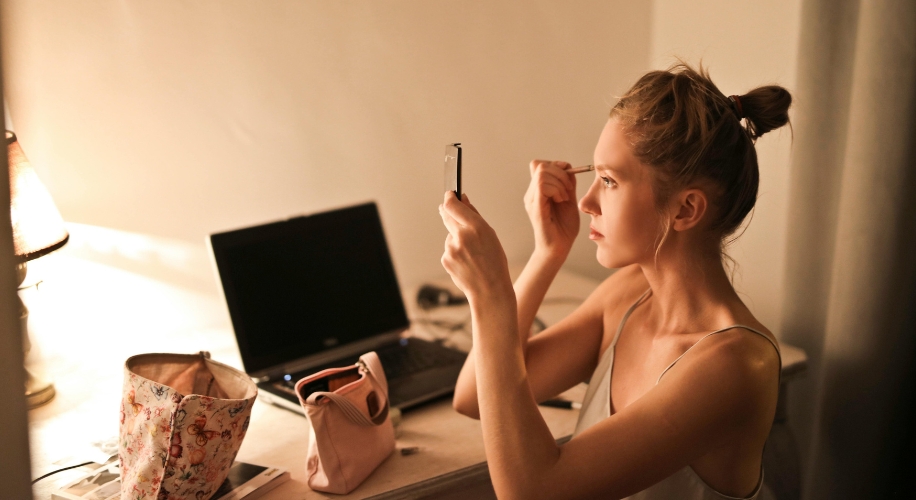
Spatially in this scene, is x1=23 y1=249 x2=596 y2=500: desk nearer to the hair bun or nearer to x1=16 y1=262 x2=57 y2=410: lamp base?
x1=16 y1=262 x2=57 y2=410: lamp base

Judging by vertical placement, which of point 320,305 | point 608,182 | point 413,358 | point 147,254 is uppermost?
point 608,182

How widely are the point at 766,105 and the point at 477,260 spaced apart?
431mm

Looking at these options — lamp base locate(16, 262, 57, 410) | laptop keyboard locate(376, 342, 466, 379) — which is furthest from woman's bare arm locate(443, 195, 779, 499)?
lamp base locate(16, 262, 57, 410)

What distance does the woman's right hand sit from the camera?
1.12 metres

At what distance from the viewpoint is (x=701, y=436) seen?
2.80 feet

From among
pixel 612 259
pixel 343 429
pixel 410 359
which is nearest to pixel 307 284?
pixel 410 359

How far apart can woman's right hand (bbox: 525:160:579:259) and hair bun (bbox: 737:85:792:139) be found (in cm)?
28

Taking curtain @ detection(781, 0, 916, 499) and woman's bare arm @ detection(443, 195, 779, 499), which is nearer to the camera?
woman's bare arm @ detection(443, 195, 779, 499)

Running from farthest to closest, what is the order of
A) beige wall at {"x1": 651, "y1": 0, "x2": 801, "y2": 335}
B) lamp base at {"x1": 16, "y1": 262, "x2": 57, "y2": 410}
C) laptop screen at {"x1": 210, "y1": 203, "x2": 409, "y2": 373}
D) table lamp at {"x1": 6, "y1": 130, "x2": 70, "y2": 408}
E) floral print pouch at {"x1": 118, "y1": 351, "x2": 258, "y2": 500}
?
beige wall at {"x1": 651, "y1": 0, "x2": 801, "y2": 335}
laptop screen at {"x1": 210, "y1": 203, "x2": 409, "y2": 373}
lamp base at {"x1": 16, "y1": 262, "x2": 57, "y2": 410}
table lamp at {"x1": 6, "y1": 130, "x2": 70, "y2": 408}
floral print pouch at {"x1": 118, "y1": 351, "x2": 258, "y2": 500}

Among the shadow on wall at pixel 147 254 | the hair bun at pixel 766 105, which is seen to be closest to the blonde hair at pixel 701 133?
the hair bun at pixel 766 105

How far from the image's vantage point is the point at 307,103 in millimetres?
1538

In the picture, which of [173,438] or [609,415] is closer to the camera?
[173,438]

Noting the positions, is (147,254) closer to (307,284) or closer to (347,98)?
(307,284)

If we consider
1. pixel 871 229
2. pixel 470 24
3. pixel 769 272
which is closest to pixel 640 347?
pixel 871 229
